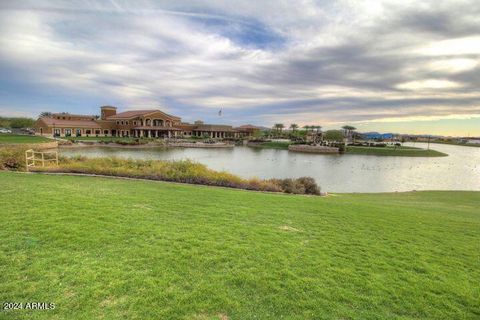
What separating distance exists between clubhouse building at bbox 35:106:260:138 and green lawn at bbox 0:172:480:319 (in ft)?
240

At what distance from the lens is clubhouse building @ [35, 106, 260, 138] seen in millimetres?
69062

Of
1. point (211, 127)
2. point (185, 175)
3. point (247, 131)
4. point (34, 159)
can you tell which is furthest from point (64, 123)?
point (185, 175)

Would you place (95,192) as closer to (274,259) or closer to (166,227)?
(166,227)

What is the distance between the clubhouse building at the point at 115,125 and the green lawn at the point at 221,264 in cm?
7330

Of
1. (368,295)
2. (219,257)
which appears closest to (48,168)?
(219,257)

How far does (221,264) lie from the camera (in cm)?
438

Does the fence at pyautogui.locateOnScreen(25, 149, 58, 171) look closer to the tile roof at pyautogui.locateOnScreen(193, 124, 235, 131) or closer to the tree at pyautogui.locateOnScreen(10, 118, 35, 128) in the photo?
the tile roof at pyautogui.locateOnScreen(193, 124, 235, 131)

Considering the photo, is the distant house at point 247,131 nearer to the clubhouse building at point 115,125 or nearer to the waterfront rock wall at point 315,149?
the clubhouse building at point 115,125

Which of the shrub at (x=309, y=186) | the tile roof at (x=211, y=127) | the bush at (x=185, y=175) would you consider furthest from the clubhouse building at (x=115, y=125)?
the shrub at (x=309, y=186)

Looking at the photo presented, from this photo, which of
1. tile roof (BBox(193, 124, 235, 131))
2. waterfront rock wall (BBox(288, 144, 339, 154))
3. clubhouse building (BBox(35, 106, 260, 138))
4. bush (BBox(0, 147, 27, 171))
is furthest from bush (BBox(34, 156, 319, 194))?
tile roof (BBox(193, 124, 235, 131))

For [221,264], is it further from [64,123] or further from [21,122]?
[21,122]

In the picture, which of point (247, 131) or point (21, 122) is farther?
point (247, 131)

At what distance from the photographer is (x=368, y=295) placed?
12.7 feet

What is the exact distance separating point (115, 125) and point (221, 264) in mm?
84424
